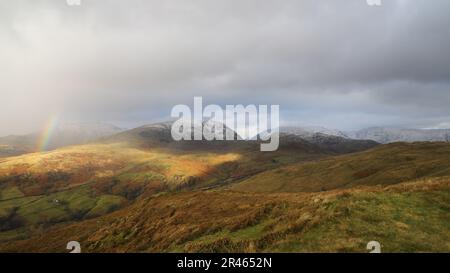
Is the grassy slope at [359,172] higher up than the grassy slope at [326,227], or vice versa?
the grassy slope at [326,227]

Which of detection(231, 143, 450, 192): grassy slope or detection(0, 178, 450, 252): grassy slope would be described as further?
detection(231, 143, 450, 192): grassy slope

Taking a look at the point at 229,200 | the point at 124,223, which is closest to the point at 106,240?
the point at 124,223

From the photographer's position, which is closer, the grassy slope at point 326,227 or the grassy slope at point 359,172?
the grassy slope at point 326,227

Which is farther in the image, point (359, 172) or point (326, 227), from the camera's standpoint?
point (359, 172)

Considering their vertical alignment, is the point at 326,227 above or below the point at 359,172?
above

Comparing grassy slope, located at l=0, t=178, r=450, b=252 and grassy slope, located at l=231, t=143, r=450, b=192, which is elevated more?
grassy slope, located at l=0, t=178, r=450, b=252
